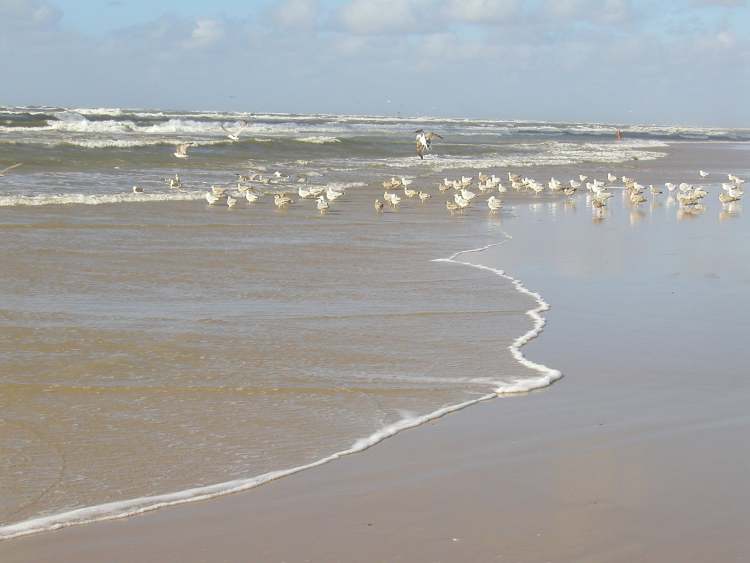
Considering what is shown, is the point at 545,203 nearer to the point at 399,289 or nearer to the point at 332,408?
the point at 399,289

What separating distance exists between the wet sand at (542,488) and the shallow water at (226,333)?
40 centimetres

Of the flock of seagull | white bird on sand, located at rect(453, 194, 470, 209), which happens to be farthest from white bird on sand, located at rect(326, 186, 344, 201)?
white bird on sand, located at rect(453, 194, 470, 209)

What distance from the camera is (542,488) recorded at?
5.45 m

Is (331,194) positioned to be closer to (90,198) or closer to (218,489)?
(90,198)

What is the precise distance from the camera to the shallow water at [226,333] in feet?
19.9

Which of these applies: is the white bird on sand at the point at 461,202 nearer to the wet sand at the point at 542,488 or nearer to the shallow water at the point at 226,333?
the shallow water at the point at 226,333

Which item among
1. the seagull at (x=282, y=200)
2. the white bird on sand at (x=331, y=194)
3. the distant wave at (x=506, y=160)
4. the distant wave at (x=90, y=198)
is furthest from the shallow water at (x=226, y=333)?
the distant wave at (x=506, y=160)

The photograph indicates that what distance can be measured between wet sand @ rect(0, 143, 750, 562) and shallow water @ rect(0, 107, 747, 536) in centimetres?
40

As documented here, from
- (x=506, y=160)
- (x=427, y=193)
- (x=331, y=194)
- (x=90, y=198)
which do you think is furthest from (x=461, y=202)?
(x=506, y=160)

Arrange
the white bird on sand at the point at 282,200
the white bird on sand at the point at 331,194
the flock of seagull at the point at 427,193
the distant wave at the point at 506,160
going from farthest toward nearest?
the distant wave at the point at 506,160 < the white bird on sand at the point at 331,194 < the flock of seagull at the point at 427,193 < the white bird on sand at the point at 282,200

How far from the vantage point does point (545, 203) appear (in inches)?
983

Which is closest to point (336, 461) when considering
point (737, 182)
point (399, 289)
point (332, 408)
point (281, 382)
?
point (332, 408)

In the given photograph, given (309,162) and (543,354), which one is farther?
(309,162)

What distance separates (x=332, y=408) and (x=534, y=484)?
1.81m
